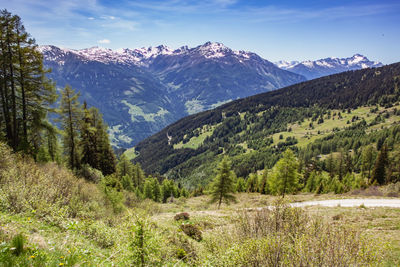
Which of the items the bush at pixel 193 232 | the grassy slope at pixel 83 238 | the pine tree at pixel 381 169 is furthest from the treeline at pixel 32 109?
the pine tree at pixel 381 169

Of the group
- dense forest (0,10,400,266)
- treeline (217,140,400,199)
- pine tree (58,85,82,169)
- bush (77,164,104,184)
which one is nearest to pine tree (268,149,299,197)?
treeline (217,140,400,199)

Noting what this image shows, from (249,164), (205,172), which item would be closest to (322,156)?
(249,164)

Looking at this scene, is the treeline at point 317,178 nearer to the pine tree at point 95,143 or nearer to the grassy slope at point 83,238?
the grassy slope at point 83,238

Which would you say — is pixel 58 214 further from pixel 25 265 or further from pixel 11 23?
pixel 11 23

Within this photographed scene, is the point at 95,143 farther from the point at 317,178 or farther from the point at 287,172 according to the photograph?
the point at 317,178

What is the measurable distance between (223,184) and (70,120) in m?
28.9

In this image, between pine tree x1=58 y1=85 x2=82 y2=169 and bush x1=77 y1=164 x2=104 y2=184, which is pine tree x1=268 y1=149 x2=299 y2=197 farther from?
pine tree x1=58 y1=85 x2=82 y2=169

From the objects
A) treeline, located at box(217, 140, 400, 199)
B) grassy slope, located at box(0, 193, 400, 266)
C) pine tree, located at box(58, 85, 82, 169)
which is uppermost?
pine tree, located at box(58, 85, 82, 169)

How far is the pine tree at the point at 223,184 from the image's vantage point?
40906mm

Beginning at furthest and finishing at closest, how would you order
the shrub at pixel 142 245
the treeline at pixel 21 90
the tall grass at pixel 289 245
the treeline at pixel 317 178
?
the treeline at pixel 317 178 < the treeline at pixel 21 90 < the shrub at pixel 142 245 < the tall grass at pixel 289 245

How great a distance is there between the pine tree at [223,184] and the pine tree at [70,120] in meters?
25.0

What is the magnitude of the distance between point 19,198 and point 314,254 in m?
12.8

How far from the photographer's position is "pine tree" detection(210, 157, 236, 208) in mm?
40906

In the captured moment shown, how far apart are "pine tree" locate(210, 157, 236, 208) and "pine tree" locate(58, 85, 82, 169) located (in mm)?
25028
